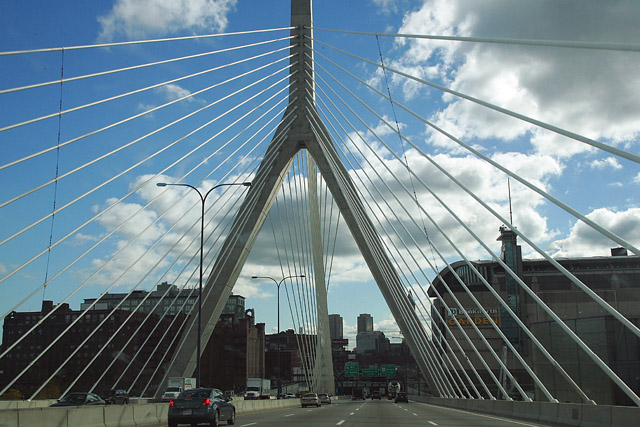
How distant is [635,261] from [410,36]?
83.5 metres

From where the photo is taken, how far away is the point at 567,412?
61.7ft

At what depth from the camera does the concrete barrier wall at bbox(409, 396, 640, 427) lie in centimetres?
1487

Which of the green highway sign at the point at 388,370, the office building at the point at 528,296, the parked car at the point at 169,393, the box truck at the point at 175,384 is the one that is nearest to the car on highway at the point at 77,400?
the box truck at the point at 175,384

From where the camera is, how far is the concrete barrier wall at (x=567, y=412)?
48.8 feet

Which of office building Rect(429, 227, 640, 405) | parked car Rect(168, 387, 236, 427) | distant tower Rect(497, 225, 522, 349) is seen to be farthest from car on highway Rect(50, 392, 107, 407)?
distant tower Rect(497, 225, 522, 349)

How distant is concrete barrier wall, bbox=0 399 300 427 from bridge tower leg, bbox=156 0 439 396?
40.1ft

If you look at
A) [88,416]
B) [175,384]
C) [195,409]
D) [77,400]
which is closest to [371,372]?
[175,384]

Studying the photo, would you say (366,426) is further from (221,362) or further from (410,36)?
(221,362)

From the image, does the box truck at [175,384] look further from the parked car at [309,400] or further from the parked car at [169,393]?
the parked car at [309,400]

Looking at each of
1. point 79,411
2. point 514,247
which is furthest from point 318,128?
point 514,247

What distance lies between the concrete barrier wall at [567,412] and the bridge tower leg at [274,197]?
31.5 ft

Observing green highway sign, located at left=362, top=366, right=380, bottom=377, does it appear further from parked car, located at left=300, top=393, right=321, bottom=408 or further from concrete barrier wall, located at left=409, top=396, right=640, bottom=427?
concrete barrier wall, located at left=409, top=396, right=640, bottom=427

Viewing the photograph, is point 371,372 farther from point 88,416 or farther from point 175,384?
point 88,416

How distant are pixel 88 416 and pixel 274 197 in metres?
21.7
